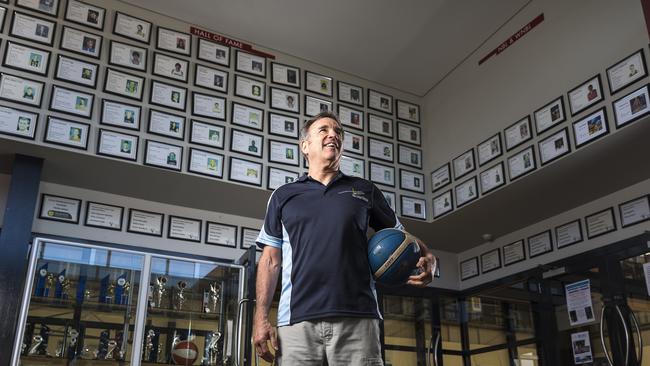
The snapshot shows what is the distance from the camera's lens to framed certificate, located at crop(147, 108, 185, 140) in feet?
17.3

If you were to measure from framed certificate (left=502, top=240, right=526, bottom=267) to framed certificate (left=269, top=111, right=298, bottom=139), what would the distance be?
244 centimetres

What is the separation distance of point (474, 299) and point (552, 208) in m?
1.45

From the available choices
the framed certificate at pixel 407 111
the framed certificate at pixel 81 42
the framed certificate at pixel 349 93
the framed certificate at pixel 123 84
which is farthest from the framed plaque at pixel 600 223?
the framed certificate at pixel 81 42

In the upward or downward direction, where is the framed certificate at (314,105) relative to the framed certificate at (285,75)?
downward

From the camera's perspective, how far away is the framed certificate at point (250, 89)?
19.1 ft

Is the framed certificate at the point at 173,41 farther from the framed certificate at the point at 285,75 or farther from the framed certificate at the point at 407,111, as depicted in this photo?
the framed certificate at the point at 407,111

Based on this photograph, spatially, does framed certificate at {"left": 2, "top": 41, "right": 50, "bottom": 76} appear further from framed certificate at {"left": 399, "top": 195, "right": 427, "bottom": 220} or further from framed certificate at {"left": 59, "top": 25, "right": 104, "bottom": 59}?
framed certificate at {"left": 399, "top": 195, "right": 427, "bottom": 220}

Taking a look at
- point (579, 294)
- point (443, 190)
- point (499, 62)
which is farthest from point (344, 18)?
point (579, 294)

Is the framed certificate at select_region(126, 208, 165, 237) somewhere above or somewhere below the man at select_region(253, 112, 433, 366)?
above

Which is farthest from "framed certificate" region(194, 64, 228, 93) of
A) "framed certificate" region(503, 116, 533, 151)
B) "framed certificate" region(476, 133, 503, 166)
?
"framed certificate" region(503, 116, 533, 151)

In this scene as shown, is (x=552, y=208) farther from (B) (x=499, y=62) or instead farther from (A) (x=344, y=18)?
(A) (x=344, y=18)

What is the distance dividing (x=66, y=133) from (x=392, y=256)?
11.4 feet

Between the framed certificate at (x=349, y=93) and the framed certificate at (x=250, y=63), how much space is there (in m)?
0.83

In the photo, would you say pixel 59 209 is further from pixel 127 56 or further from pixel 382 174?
pixel 382 174
